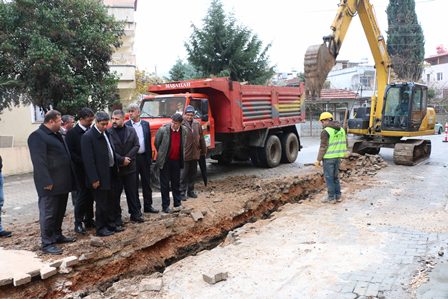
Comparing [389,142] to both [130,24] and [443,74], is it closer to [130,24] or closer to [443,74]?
[130,24]

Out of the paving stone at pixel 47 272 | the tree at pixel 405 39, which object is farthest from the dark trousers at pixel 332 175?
the tree at pixel 405 39

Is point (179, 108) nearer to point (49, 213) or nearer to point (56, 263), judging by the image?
point (49, 213)

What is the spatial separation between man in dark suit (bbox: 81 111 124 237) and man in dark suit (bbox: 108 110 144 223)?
13 cm

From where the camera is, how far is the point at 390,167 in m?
11.6

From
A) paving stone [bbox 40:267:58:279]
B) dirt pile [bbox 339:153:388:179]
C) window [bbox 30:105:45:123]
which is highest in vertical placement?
window [bbox 30:105:45:123]

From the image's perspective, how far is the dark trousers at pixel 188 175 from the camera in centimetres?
756

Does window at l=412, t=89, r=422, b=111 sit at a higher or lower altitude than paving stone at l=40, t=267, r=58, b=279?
higher

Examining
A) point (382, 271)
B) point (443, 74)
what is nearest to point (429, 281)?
point (382, 271)

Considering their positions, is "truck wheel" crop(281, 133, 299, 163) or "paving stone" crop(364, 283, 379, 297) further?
"truck wheel" crop(281, 133, 299, 163)

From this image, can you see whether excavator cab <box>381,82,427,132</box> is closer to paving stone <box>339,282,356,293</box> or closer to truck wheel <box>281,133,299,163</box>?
truck wheel <box>281,133,299,163</box>

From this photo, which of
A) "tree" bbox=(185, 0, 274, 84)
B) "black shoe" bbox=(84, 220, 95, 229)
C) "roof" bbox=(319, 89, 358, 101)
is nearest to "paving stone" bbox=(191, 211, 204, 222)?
"black shoe" bbox=(84, 220, 95, 229)

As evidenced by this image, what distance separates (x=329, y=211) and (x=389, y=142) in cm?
670

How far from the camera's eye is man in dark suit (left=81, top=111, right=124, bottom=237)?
17.0ft

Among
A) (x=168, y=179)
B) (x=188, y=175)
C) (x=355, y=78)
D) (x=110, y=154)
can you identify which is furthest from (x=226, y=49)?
(x=355, y=78)
